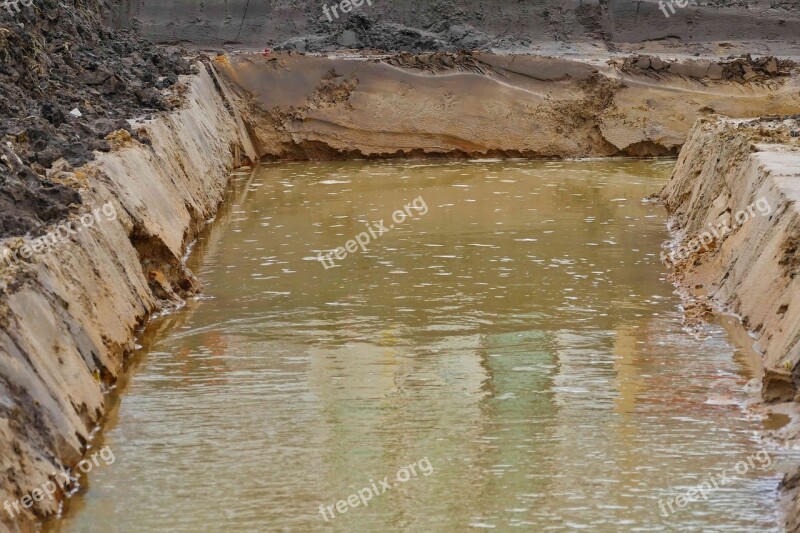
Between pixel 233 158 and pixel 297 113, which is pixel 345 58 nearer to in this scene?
pixel 297 113

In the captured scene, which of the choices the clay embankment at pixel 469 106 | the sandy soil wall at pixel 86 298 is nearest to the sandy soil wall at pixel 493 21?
the clay embankment at pixel 469 106

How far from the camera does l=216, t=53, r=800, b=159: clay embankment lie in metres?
18.8

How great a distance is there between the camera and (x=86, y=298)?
7.27 metres

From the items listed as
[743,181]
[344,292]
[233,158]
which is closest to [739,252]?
[743,181]

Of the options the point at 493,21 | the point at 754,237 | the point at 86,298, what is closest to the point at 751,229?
the point at 754,237

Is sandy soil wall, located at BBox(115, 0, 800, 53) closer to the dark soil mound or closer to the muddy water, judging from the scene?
the dark soil mound

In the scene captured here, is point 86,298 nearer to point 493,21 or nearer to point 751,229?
point 751,229

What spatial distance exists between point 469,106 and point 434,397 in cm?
1216

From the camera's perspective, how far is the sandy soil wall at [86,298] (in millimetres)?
5457

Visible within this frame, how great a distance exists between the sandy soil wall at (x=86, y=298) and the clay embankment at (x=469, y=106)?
5.97 metres

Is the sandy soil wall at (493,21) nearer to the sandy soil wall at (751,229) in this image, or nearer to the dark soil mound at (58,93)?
the dark soil mound at (58,93)

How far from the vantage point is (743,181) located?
1038 cm

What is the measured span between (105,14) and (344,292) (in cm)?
1521

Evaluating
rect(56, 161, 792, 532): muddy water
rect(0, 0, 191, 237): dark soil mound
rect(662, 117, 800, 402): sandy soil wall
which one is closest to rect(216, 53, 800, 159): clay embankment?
rect(0, 0, 191, 237): dark soil mound
